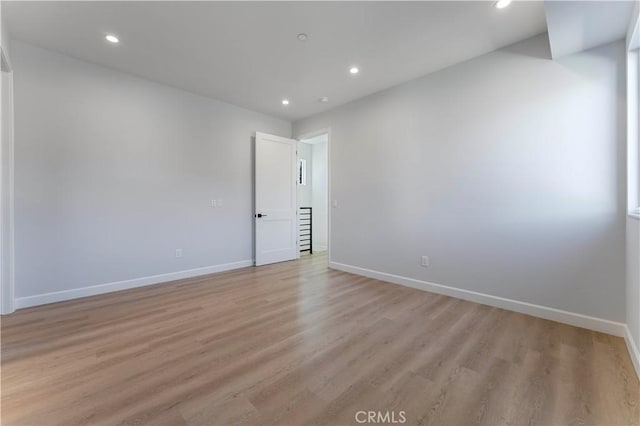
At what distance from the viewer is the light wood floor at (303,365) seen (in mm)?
1347

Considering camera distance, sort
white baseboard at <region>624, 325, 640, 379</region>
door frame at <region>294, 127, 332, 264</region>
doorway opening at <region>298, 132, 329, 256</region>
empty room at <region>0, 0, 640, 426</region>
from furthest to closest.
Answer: doorway opening at <region>298, 132, 329, 256</region>
door frame at <region>294, 127, 332, 264</region>
white baseboard at <region>624, 325, 640, 379</region>
empty room at <region>0, 0, 640, 426</region>

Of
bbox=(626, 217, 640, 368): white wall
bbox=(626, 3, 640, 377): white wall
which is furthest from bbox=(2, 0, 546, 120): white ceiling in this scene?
bbox=(626, 217, 640, 368): white wall

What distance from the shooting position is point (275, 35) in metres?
2.49

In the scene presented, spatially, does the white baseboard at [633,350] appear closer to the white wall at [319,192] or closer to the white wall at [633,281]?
the white wall at [633,281]

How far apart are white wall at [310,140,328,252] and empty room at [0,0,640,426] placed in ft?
A: 8.62

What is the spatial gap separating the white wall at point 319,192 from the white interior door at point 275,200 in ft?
5.86

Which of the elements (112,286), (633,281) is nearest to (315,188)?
(112,286)

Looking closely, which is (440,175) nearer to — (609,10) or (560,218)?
(560,218)

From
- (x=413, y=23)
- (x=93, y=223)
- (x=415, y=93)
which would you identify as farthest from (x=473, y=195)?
(x=93, y=223)

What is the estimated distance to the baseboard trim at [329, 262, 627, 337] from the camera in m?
2.16

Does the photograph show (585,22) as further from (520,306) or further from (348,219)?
(348,219)

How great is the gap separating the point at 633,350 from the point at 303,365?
2319mm

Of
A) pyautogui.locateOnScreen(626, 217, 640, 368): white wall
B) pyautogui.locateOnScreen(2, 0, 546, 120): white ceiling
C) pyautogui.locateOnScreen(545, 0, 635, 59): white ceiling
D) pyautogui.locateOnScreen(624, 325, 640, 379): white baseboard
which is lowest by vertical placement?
pyautogui.locateOnScreen(624, 325, 640, 379): white baseboard

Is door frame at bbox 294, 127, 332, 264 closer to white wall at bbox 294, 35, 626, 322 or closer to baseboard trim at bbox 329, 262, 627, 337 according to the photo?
white wall at bbox 294, 35, 626, 322
